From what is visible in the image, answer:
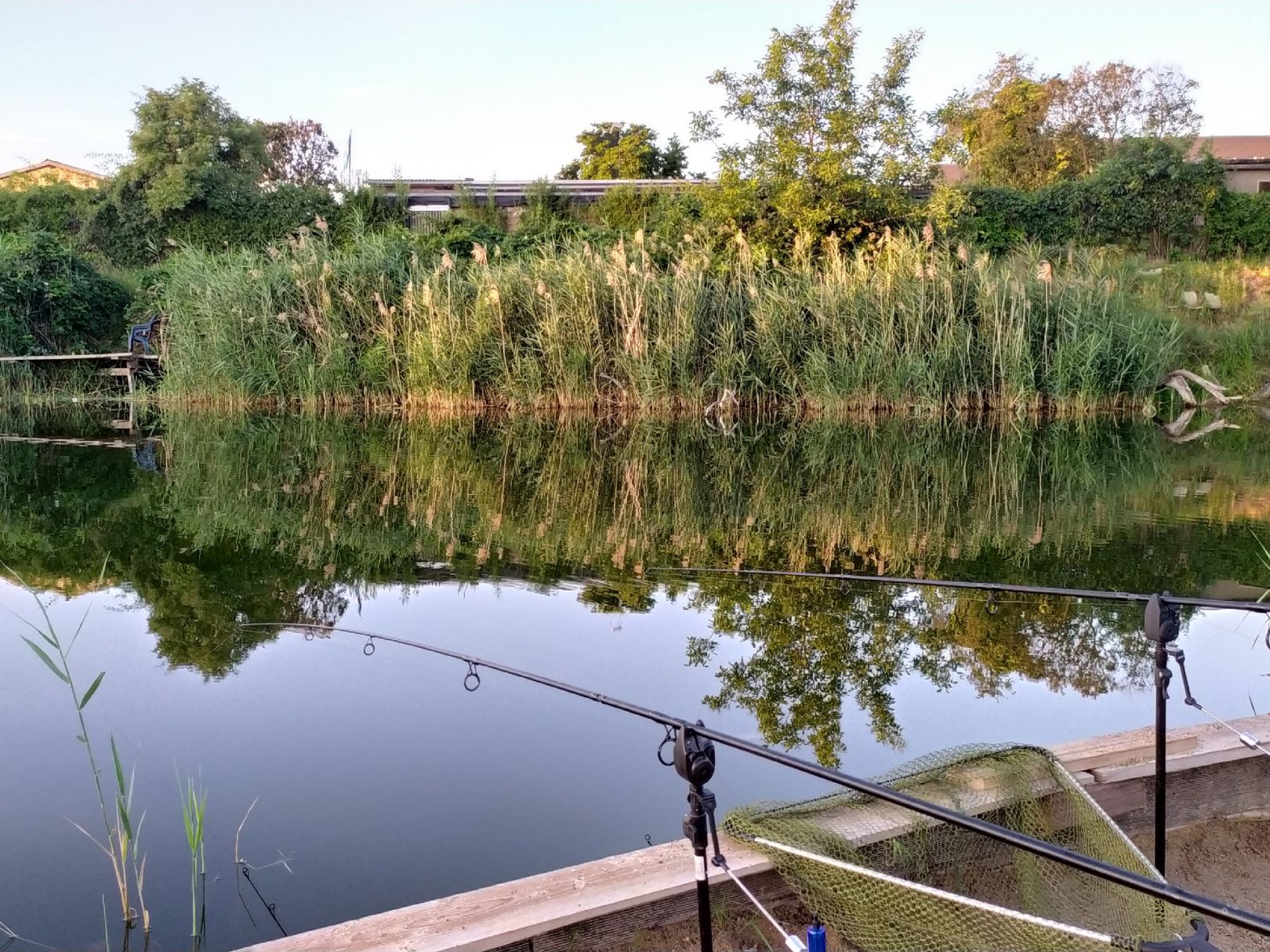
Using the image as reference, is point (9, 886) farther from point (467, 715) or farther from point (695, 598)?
point (695, 598)

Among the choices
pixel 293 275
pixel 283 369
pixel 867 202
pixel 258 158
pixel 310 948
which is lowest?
pixel 310 948

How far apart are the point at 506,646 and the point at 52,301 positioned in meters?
15.9

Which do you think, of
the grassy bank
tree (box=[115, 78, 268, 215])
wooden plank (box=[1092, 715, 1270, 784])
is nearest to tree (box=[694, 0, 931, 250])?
the grassy bank

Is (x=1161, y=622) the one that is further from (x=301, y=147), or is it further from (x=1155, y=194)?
(x=301, y=147)

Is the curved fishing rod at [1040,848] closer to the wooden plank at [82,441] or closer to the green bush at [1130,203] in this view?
the wooden plank at [82,441]

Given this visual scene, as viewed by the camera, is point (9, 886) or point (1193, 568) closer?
point (9, 886)

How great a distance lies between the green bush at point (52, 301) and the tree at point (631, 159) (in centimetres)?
1957

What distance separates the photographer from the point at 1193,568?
5.54 m

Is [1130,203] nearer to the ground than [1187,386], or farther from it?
farther from it

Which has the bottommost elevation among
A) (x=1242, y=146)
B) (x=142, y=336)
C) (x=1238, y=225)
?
(x=142, y=336)

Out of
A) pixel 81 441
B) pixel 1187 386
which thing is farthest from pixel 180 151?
pixel 1187 386

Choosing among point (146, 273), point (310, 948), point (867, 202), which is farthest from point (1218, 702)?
point (146, 273)

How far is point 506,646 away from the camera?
4.48 meters

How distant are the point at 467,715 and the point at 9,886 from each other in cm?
149
